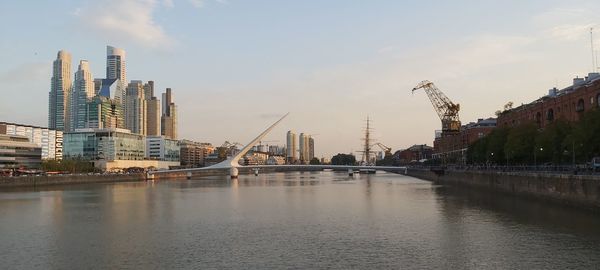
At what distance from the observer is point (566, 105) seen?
2598 inches

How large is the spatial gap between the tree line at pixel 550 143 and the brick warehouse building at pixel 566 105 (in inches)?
115

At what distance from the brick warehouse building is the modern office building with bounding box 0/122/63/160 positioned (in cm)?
12494

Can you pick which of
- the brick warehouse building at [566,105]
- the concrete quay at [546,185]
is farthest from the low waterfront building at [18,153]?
the brick warehouse building at [566,105]

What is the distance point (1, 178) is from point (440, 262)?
7949cm

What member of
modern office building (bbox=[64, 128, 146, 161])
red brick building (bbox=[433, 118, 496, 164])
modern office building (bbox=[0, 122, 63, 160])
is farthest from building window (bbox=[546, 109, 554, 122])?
modern office building (bbox=[0, 122, 63, 160])

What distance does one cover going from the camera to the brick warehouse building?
5809cm

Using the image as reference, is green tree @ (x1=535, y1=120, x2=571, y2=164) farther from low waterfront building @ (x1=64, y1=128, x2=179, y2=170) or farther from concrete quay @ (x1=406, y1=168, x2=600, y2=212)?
low waterfront building @ (x1=64, y1=128, x2=179, y2=170)

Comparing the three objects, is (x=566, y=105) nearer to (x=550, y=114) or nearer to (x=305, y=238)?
(x=550, y=114)

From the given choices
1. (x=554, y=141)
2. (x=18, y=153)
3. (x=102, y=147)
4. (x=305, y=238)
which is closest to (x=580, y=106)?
(x=554, y=141)

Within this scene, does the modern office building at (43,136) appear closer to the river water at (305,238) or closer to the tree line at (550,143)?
the river water at (305,238)

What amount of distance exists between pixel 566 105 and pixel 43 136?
5686 inches

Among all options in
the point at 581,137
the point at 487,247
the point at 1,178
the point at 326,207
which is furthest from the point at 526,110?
the point at 1,178

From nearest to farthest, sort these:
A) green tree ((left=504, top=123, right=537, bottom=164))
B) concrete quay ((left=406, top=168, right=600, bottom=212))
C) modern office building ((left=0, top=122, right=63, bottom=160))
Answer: concrete quay ((left=406, top=168, right=600, bottom=212))
green tree ((left=504, top=123, right=537, bottom=164))
modern office building ((left=0, top=122, right=63, bottom=160))

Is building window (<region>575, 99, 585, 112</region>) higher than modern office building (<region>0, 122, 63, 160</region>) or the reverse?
the reverse
